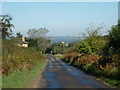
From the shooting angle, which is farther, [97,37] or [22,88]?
[97,37]

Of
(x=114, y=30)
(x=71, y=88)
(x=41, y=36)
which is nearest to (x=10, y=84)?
(x=71, y=88)

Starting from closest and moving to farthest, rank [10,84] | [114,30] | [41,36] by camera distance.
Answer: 1. [10,84]
2. [114,30]
3. [41,36]

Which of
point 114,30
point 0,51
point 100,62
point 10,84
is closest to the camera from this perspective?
point 10,84

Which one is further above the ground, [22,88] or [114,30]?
[114,30]

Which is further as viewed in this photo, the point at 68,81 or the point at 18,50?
the point at 18,50

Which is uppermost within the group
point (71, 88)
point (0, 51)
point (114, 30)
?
point (114, 30)

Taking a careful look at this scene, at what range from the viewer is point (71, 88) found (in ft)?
46.7

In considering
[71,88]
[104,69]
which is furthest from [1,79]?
[104,69]

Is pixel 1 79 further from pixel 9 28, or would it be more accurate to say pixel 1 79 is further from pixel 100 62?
pixel 9 28

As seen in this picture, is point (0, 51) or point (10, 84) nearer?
point (10, 84)

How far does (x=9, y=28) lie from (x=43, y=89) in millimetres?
52466

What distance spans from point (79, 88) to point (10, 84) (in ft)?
12.5

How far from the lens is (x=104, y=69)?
818 inches

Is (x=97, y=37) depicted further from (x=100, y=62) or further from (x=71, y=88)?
(x=71, y=88)
